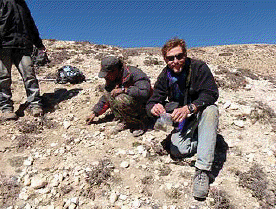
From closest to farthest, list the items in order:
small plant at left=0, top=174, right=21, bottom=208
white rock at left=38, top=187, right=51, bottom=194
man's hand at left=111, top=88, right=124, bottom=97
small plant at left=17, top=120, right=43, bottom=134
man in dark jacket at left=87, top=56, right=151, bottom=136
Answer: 1. small plant at left=0, top=174, right=21, bottom=208
2. white rock at left=38, top=187, right=51, bottom=194
3. man in dark jacket at left=87, top=56, right=151, bottom=136
4. man's hand at left=111, top=88, right=124, bottom=97
5. small plant at left=17, top=120, right=43, bottom=134

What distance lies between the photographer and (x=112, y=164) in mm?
4012

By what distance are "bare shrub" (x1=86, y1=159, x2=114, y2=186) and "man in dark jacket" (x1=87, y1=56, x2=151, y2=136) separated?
1.05 m

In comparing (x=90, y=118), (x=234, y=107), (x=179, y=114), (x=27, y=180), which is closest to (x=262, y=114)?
(x=234, y=107)

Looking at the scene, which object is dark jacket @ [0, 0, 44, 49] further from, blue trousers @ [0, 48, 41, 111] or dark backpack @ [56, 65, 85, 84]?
dark backpack @ [56, 65, 85, 84]

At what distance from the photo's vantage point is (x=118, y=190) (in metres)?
3.53

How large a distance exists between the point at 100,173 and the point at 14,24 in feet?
12.7

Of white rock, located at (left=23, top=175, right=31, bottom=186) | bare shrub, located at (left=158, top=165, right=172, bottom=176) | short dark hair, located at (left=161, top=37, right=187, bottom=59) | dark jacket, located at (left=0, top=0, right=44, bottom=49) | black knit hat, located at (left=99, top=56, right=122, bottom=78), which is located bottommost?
white rock, located at (left=23, top=175, right=31, bottom=186)

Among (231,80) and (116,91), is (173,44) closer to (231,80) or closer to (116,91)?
(116,91)

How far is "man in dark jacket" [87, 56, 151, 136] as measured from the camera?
442cm

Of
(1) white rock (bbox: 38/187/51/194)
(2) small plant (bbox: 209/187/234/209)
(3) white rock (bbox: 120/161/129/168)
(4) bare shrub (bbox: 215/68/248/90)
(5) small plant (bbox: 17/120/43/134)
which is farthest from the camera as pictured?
(4) bare shrub (bbox: 215/68/248/90)

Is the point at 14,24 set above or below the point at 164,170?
above

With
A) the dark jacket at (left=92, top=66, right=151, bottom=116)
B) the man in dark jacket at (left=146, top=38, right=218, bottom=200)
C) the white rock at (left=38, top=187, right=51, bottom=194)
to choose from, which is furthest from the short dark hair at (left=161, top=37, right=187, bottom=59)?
the white rock at (left=38, top=187, right=51, bottom=194)

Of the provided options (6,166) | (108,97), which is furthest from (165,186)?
(6,166)

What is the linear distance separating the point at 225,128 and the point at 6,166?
14.1ft
